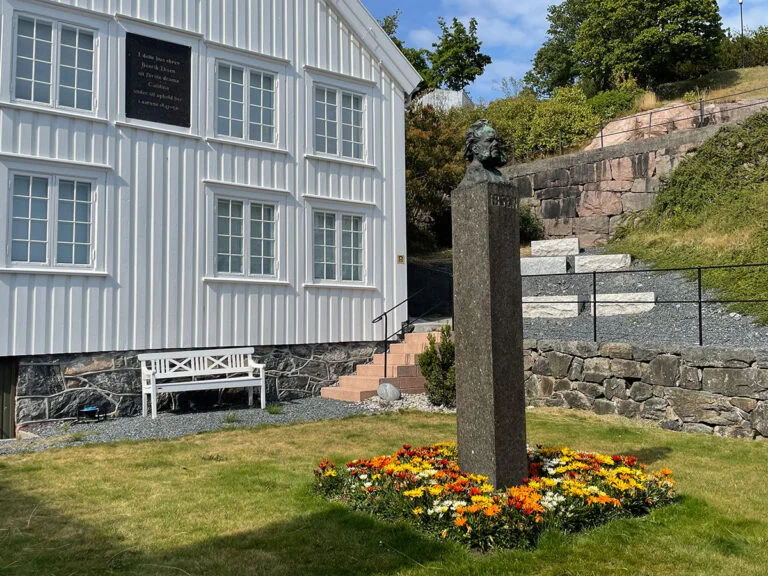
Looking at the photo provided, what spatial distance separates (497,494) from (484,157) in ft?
8.70

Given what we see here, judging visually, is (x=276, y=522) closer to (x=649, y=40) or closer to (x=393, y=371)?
(x=393, y=371)

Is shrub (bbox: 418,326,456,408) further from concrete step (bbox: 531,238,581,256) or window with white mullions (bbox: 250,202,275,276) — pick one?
concrete step (bbox: 531,238,581,256)

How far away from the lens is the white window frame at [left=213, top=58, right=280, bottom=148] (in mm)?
11555

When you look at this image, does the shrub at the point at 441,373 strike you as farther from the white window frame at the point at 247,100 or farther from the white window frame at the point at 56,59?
the white window frame at the point at 56,59

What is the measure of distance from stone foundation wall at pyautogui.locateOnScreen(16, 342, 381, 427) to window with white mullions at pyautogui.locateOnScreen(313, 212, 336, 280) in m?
1.44

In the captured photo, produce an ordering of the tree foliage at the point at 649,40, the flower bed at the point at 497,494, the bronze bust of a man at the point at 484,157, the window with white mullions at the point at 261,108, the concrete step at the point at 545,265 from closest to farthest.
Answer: the flower bed at the point at 497,494
the bronze bust of a man at the point at 484,157
the window with white mullions at the point at 261,108
the concrete step at the point at 545,265
the tree foliage at the point at 649,40

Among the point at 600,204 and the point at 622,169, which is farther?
the point at 600,204

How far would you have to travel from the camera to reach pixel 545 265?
52.1 feet

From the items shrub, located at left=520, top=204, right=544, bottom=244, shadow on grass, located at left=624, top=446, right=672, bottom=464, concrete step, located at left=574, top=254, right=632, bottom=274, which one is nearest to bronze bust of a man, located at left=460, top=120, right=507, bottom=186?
shadow on grass, located at left=624, top=446, right=672, bottom=464

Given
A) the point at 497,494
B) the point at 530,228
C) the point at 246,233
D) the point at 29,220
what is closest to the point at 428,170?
the point at 530,228

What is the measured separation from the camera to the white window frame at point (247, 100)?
11555 mm

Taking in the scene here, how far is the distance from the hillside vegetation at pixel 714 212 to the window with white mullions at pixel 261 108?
854 centimetres

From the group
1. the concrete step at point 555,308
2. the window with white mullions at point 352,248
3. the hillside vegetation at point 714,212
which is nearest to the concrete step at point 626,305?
the concrete step at point 555,308

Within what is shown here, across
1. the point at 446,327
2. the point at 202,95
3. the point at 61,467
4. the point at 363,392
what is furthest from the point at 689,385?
the point at 202,95
